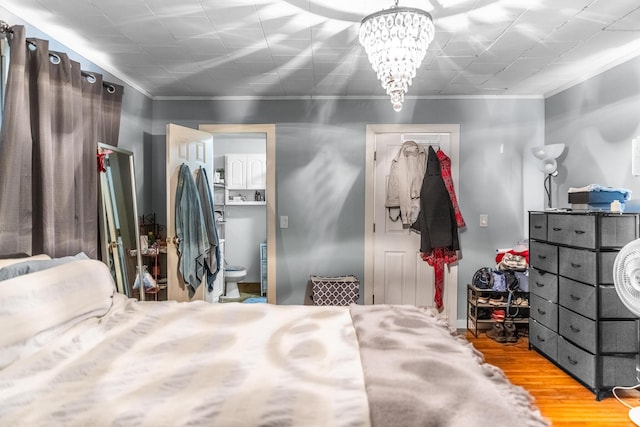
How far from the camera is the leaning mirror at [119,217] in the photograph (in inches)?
112

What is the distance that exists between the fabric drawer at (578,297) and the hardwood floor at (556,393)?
51cm

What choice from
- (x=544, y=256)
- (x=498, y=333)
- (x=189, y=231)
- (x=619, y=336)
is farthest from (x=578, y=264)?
(x=189, y=231)

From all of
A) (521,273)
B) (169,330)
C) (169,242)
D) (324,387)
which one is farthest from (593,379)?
(169,242)

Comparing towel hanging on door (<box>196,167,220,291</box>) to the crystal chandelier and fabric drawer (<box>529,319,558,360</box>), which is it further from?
fabric drawer (<box>529,319,558,360</box>)

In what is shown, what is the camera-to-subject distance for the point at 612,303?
261 centimetres

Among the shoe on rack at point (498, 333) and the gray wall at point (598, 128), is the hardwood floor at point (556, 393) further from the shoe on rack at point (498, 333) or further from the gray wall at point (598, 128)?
the gray wall at point (598, 128)

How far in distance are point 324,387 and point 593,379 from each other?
227 cm

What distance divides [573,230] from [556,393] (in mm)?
1101

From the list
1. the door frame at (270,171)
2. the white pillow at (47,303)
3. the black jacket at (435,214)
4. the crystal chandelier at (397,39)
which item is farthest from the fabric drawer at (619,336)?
the white pillow at (47,303)

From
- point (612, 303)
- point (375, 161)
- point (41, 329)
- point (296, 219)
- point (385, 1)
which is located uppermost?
point (385, 1)

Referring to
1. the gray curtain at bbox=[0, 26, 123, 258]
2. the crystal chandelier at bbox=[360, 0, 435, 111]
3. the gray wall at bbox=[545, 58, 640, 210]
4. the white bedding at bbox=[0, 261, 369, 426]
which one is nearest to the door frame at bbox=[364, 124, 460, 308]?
the gray wall at bbox=[545, 58, 640, 210]

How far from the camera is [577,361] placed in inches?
109

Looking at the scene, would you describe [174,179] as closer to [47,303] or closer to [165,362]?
[47,303]

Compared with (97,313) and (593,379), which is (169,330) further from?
(593,379)
